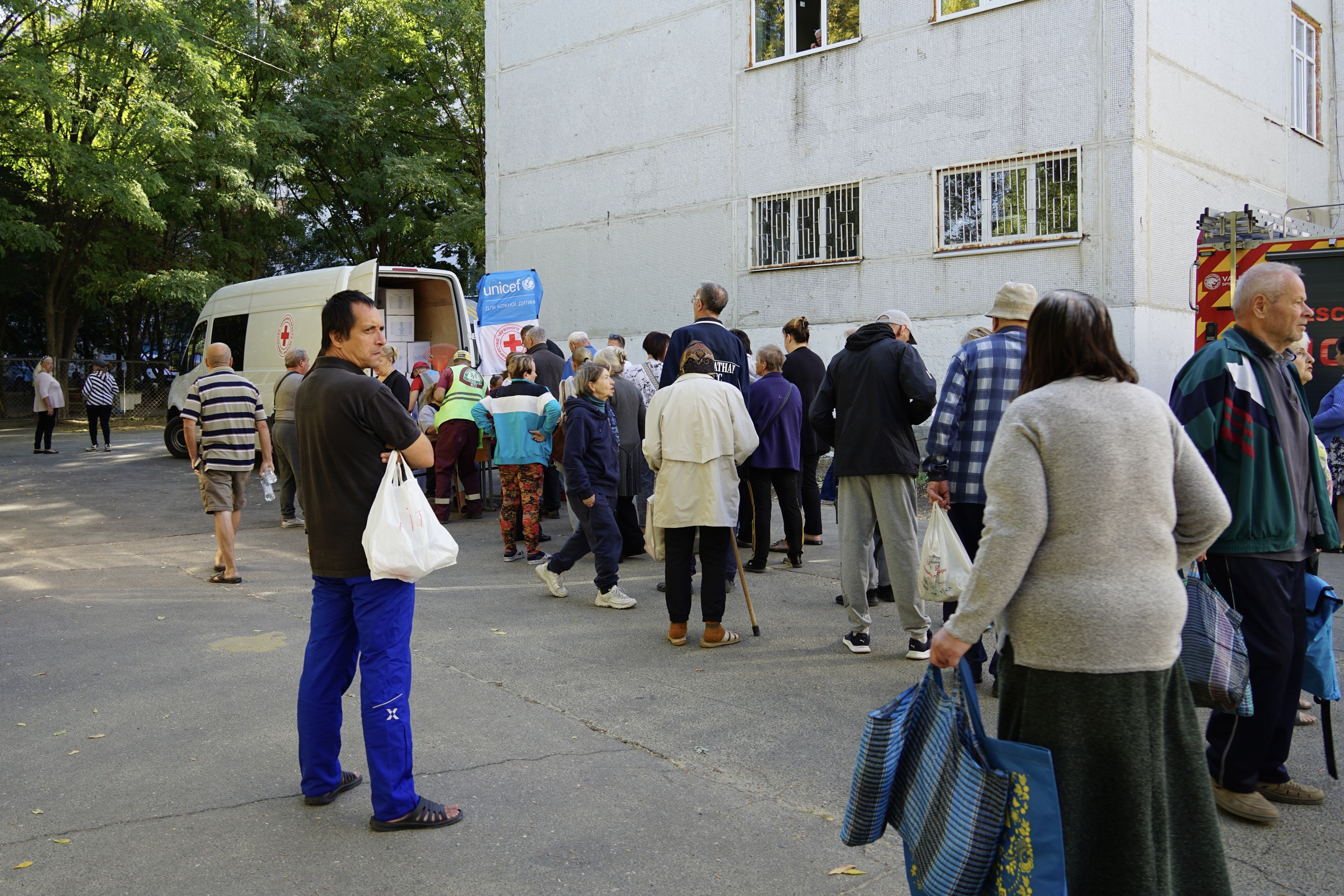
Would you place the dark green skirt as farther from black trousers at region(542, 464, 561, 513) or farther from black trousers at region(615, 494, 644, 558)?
black trousers at region(542, 464, 561, 513)

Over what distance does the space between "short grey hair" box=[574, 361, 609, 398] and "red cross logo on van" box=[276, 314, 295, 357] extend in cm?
Result: 978

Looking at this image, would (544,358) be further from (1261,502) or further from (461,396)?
(1261,502)

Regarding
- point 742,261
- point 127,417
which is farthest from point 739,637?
point 127,417

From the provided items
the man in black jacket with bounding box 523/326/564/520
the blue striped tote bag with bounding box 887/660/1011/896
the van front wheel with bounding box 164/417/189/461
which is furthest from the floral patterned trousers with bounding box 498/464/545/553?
the van front wheel with bounding box 164/417/189/461

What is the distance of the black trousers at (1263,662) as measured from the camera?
371cm

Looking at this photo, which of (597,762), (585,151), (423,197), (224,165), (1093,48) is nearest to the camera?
(597,762)

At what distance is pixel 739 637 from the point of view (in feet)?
21.4

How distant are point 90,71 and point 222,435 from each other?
18424 millimetres

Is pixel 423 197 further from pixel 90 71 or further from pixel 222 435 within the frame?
pixel 222 435

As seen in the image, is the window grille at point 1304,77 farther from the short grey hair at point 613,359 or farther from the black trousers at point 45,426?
the black trousers at point 45,426

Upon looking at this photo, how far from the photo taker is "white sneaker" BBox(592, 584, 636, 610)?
24.0ft

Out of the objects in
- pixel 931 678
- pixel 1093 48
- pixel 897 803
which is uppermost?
pixel 1093 48

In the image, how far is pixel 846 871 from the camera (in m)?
3.46

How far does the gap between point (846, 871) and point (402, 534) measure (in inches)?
73.0
